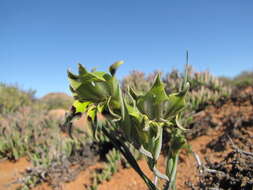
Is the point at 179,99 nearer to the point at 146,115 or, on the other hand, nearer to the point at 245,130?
the point at 146,115

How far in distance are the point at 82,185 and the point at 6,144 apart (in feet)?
8.20

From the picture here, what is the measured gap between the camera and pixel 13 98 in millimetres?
8375

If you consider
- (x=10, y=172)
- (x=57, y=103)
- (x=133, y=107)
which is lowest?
(x=10, y=172)

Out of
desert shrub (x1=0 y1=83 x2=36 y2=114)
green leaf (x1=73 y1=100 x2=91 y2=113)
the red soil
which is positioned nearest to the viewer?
green leaf (x1=73 y1=100 x2=91 y2=113)

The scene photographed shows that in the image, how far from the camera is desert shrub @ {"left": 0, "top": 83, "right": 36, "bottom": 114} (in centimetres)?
777

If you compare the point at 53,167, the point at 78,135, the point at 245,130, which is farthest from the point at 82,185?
the point at 245,130

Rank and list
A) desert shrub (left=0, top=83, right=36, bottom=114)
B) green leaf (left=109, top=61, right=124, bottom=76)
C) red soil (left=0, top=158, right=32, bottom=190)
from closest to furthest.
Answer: green leaf (left=109, top=61, right=124, bottom=76) < red soil (left=0, top=158, right=32, bottom=190) < desert shrub (left=0, top=83, right=36, bottom=114)

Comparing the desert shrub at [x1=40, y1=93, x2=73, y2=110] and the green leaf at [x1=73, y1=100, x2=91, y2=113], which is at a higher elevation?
the desert shrub at [x1=40, y1=93, x2=73, y2=110]

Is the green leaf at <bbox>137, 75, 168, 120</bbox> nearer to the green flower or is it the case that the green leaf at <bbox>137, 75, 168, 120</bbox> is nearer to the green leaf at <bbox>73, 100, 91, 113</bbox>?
the green flower

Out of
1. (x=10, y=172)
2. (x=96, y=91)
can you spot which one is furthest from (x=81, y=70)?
(x=10, y=172)

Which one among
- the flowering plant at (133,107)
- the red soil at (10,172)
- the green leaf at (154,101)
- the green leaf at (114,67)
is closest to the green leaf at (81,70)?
the flowering plant at (133,107)

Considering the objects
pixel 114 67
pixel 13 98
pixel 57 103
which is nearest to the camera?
pixel 114 67

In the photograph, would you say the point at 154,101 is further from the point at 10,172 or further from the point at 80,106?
the point at 10,172

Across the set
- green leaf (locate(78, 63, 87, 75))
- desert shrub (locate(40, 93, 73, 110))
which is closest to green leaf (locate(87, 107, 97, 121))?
green leaf (locate(78, 63, 87, 75))
